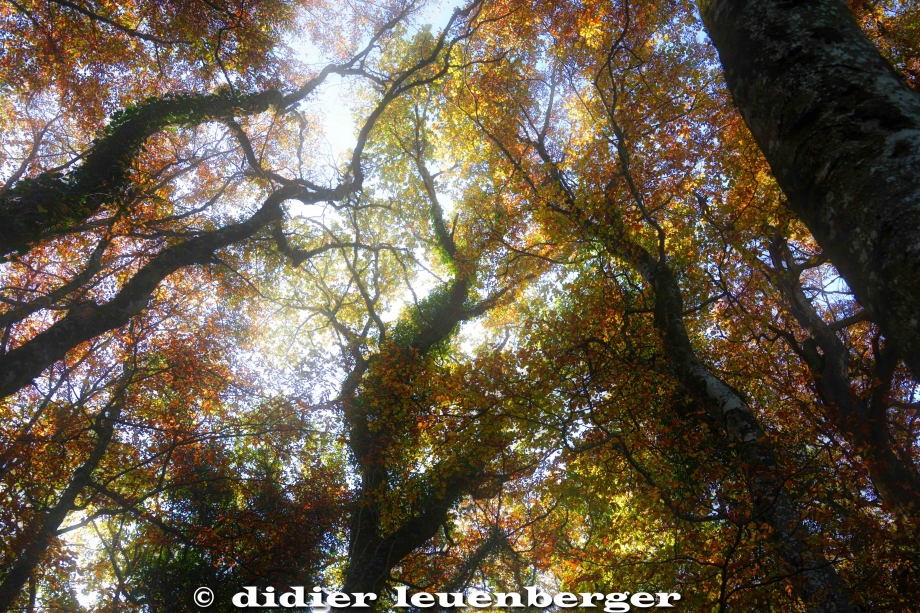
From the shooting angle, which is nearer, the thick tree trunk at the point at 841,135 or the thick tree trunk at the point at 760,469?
the thick tree trunk at the point at 841,135

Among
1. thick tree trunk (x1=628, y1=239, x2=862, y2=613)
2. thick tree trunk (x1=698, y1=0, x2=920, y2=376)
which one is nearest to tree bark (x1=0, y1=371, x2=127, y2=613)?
thick tree trunk (x1=628, y1=239, x2=862, y2=613)

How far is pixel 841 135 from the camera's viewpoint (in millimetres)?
1567

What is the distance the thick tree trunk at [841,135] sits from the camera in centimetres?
132

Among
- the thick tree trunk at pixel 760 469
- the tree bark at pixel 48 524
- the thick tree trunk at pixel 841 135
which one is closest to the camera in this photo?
the thick tree trunk at pixel 841 135

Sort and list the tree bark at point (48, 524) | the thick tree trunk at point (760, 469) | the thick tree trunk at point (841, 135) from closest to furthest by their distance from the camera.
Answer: the thick tree trunk at point (841, 135) < the thick tree trunk at point (760, 469) < the tree bark at point (48, 524)

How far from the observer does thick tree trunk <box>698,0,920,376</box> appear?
1315mm

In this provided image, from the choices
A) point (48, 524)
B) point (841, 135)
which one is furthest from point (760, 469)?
point (48, 524)

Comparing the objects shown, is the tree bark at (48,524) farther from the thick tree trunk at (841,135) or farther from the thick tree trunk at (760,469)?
the thick tree trunk at (841,135)

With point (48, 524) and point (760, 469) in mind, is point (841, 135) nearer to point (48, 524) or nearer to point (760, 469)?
point (760, 469)

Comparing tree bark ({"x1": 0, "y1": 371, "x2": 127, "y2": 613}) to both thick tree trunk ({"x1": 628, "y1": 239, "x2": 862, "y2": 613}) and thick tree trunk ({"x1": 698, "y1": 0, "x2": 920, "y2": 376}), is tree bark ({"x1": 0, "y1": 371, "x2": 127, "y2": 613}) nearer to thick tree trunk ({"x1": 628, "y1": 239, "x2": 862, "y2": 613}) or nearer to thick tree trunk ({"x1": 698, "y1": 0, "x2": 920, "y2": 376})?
thick tree trunk ({"x1": 628, "y1": 239, "x2": 862, "y2": 613})

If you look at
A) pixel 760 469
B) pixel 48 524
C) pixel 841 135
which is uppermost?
pixel 48 524

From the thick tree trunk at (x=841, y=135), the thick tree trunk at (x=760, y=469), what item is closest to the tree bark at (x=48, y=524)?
the thick tree trunk at (x=760, y=469)

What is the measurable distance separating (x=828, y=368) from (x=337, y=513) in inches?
495

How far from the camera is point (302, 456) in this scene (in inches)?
527
